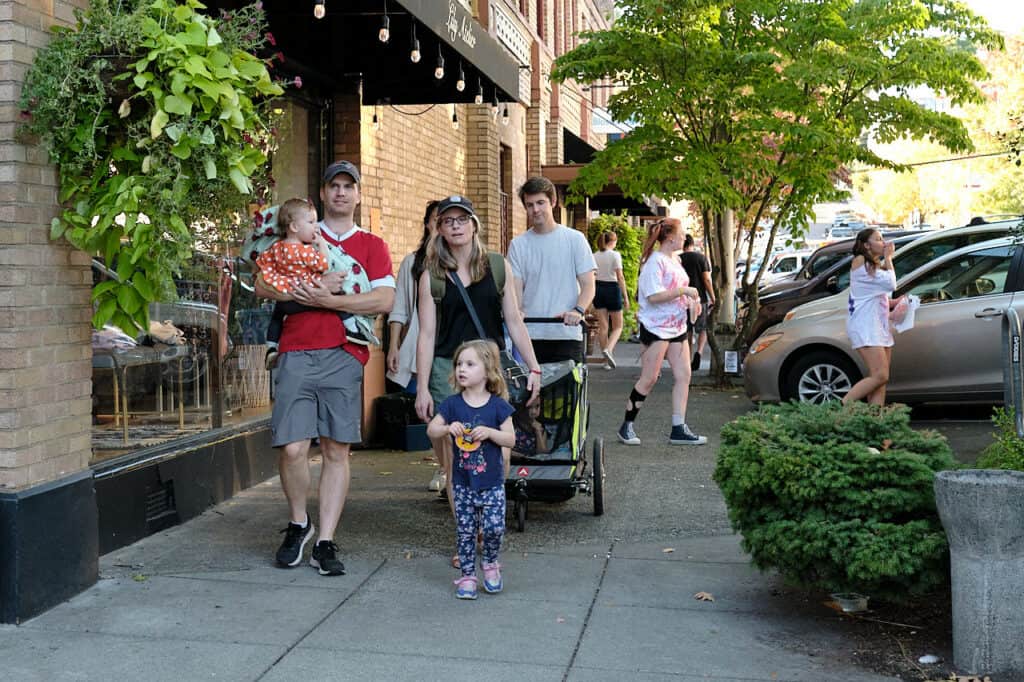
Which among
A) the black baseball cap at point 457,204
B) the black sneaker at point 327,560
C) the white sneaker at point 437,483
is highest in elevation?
the black baseball cap at point 457,204

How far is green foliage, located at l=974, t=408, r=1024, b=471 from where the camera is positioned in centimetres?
520

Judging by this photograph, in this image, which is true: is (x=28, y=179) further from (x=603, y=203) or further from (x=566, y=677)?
(x=603, y=203)

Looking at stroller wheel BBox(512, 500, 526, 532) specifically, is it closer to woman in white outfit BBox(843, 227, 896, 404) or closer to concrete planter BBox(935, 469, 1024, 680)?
concrete planter BBox(935, 469, 1024, 680)

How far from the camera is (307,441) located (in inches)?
227

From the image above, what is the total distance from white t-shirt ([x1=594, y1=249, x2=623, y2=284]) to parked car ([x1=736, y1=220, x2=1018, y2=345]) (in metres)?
1.84

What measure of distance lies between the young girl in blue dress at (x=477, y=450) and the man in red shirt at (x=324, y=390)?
0.61 metres

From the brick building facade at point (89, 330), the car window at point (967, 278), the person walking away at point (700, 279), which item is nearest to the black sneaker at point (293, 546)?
the brick building facade at point (89, 330)

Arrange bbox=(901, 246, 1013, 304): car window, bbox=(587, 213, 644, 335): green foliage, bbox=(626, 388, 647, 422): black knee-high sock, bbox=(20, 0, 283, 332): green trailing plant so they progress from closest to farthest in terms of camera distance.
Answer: bbox=(20, 0, 283, 332): green trailing plant
bbox=(626, 388, 647, 422): black knee-high sock
bbox=(901, 246, 1013, 304): car window
bbox=(587, 213, 644, 335): green foliage

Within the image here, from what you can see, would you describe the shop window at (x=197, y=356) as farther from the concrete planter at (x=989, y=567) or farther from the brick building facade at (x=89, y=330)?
the concrete planter at (x=989, y=567)

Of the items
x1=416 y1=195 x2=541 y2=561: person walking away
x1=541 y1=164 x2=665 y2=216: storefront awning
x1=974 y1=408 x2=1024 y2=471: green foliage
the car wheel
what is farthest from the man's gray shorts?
x1=541 y1=164 x2=665 y2=216: storefront awning

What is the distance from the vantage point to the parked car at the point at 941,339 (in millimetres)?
10414

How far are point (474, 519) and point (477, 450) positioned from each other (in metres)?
0.34

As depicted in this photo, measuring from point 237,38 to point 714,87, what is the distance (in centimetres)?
894

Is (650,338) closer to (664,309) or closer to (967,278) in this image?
(664,309)
